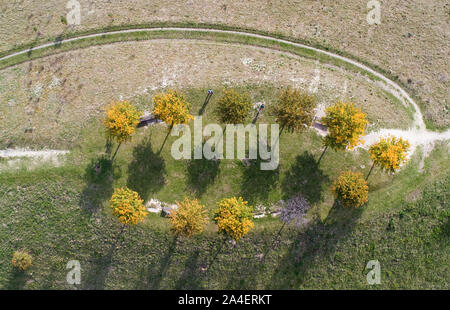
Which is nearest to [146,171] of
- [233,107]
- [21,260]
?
[233,107]

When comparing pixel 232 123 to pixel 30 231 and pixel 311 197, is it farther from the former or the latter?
pixel 30 231

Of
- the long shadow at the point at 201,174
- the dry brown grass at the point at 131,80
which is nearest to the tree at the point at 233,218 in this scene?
the long shadow at the point at 201,174

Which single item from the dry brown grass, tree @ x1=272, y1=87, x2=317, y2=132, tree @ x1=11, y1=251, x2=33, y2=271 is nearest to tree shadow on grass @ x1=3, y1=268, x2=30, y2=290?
tree @ x1=11, y1=251, x2=33, y2=271

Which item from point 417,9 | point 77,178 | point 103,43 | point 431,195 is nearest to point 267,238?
point 431,195

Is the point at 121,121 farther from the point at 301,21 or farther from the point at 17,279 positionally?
the point at 301,21

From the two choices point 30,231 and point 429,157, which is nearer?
point 30,231

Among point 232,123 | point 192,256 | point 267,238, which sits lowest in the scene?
point 192,256

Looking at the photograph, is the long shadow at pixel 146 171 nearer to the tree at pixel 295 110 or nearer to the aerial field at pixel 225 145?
the aerial field at pixel 225 145
